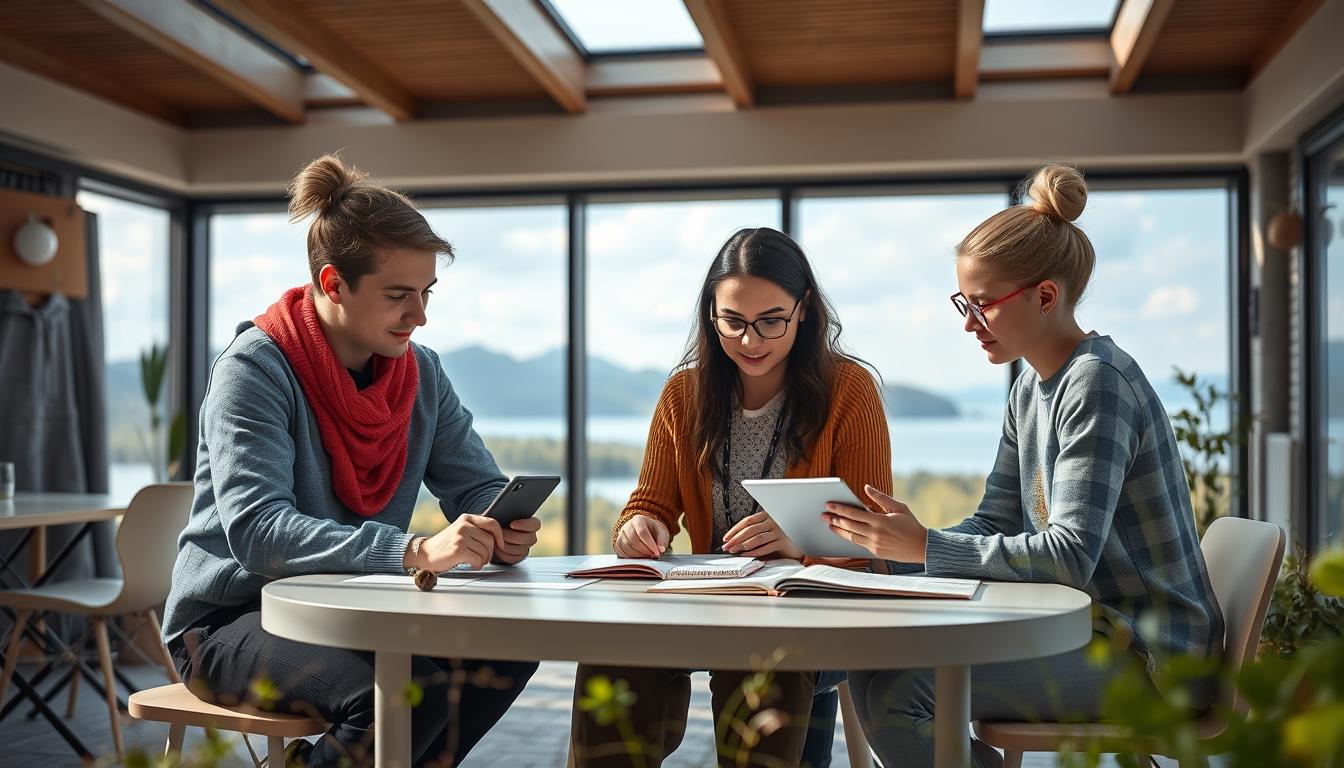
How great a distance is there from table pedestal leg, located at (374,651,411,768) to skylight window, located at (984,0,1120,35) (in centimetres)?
405

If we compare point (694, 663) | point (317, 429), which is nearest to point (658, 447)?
point (317, 429)

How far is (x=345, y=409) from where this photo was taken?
6.83ft

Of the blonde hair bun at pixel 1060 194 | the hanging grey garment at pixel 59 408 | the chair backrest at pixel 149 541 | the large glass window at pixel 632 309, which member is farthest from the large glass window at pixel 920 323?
the blonde hair bun at pixel 1060 194

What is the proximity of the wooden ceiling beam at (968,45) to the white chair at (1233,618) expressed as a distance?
2.67 meters

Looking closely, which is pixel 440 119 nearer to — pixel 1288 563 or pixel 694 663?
pixel 1288 563

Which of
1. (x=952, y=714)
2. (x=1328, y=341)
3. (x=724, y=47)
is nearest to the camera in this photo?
A: (x=952, y=714)

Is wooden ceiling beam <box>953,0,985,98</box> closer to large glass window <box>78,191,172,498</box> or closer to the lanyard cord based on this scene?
the lanyard cord

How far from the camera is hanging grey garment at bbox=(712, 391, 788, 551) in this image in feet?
→ 7.78

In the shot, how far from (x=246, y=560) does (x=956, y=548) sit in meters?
1.08

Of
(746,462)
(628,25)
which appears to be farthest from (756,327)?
(628,25)

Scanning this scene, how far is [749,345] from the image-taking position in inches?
91.6

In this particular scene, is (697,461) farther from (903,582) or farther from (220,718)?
(220,718)

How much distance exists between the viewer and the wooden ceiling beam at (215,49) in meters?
4.32

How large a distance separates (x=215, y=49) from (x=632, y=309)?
2181mm
